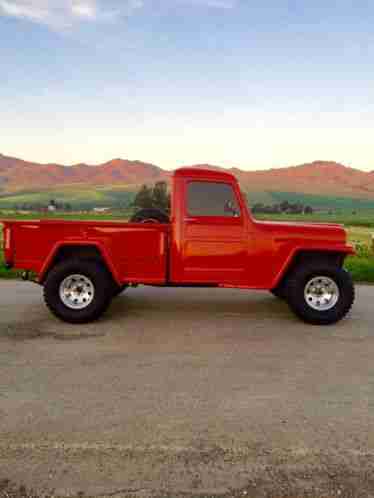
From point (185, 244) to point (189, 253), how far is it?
145 millimetres

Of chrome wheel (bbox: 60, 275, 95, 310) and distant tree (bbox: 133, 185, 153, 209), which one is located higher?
distant tree (bbox: 133, 185, 153, 209)

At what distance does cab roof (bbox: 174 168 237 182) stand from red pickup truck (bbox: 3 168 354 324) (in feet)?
0.05

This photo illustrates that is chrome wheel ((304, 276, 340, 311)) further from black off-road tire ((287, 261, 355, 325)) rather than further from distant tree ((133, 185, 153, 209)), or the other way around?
distant tree ((133, 185, 153, 209))

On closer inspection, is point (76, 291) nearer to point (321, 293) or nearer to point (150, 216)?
point (150, 216)

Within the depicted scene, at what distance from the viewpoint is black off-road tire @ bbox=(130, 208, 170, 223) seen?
5906mm

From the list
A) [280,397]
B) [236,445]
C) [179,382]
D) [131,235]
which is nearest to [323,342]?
[280,397]

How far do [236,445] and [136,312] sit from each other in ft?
11.7

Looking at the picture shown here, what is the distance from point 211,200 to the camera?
5.50 metres

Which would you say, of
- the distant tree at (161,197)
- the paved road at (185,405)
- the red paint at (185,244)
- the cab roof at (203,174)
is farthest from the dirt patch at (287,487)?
the distant tree at (161,197)

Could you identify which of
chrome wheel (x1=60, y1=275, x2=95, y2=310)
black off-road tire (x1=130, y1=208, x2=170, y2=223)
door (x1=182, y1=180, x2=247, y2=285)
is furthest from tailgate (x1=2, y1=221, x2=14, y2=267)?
door (x1=182, y1=180, x2=247, y2=285)

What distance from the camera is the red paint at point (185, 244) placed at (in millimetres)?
5383

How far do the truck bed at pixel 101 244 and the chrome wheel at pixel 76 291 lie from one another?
39 centimetres

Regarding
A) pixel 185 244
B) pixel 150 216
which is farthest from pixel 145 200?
pixel 185 244

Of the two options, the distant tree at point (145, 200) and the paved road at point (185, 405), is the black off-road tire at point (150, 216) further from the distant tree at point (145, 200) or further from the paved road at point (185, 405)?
the paved road at point (185, 405)
